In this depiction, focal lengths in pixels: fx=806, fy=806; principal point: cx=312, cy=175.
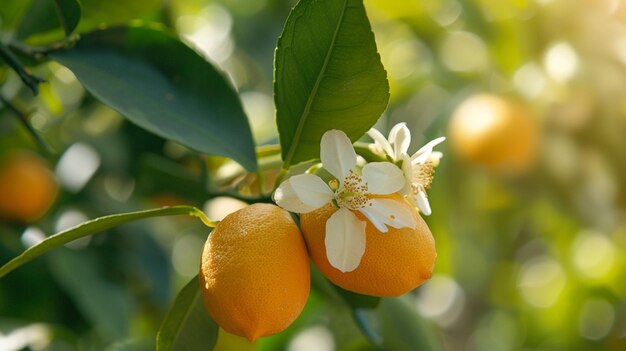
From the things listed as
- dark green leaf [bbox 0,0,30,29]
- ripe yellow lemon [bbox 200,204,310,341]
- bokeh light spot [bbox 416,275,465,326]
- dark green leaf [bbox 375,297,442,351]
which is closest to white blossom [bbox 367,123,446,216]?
ripe yellow lemon [bbox 200,204,310,341]

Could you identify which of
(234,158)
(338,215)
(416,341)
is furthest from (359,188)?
(416,341)

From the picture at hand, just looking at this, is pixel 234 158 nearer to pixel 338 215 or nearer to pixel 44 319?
pixel 338 215

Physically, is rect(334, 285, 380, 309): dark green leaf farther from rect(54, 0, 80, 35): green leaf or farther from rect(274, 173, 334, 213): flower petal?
rect(54, 0, 80, 35): green leaf

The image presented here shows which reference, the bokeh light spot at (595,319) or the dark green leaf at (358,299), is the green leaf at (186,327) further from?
the bokeh light spot at (595,319)

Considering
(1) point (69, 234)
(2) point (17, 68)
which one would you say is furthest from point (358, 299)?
(2) point (17, 68)

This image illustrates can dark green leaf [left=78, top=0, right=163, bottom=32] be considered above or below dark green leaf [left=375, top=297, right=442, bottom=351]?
above

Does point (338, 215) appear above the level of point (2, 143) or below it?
above
